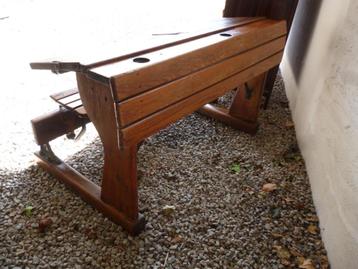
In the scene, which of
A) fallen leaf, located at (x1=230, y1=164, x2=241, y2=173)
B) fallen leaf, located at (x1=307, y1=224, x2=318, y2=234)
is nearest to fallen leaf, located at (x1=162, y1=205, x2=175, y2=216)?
fallen leaf, located at (x1=230, y1=164, x2=241, y2=173)

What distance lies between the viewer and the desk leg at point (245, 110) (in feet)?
8.84

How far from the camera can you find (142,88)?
139cm

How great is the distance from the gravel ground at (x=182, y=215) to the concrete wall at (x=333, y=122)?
0.17 metres

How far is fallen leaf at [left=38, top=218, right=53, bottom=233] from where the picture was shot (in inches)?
71.4

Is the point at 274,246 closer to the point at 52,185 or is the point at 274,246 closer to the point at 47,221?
the point at 47,221

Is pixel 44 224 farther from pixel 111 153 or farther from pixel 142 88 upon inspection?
pixel 142 88

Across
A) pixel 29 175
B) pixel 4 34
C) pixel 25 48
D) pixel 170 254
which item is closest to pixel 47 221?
pixel 29 175

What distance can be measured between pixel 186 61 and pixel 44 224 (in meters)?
1.27

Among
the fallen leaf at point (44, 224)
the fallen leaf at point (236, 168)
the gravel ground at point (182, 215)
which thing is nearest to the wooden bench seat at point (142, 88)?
the gravel ground at point (182, 215)

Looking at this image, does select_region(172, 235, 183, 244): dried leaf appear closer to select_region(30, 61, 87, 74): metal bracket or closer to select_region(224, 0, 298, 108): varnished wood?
select_region(30, 61, 87, 74): metal bracket

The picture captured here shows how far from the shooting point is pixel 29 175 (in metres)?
2.20

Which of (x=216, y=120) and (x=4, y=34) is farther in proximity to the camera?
(x=4, y=34)

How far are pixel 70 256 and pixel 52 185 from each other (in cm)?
61

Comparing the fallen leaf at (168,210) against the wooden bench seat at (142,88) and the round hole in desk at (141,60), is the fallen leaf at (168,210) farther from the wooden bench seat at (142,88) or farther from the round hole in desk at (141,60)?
the round hole in desk at (141,60)
